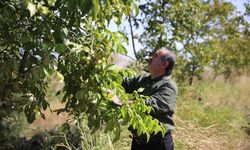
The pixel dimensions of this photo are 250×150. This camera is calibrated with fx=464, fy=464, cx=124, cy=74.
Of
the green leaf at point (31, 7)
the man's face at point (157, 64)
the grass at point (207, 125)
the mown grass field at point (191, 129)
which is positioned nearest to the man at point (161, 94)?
the man's face at point (157, 64)

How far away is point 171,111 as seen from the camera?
4.47 meters

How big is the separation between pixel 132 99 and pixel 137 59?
21.3 ft

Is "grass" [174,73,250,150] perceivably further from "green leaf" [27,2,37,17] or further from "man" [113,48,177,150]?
"green leaf" [27,2,37,17]

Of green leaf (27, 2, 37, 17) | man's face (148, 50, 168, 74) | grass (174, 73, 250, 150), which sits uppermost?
green leaf (27, 2, 37, 17)

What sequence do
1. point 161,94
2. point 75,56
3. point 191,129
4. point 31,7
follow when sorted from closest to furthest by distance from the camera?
point 31,7, point 75,56, point 161,94, point 191,129

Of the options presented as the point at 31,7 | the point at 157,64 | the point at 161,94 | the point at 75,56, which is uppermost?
the point at 31,7

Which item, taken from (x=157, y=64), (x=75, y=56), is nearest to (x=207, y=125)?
(x=157, y=64)

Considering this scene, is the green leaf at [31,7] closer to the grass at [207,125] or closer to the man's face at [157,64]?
the man's face at [157,64]

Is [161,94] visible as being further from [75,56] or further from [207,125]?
[207,125]

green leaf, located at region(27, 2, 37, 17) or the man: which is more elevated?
green leaf, located at region(27, 2, 37, 17)

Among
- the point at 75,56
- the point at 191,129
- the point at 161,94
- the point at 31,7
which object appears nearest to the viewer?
the point at 31,7

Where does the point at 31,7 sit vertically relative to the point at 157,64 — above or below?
above

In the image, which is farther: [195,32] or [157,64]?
[195,32]

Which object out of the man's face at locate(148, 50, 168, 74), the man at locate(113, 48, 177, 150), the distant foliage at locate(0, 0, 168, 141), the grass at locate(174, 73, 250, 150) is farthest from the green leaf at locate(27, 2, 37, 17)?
the grass at locate(174, 73, 250, 150)
